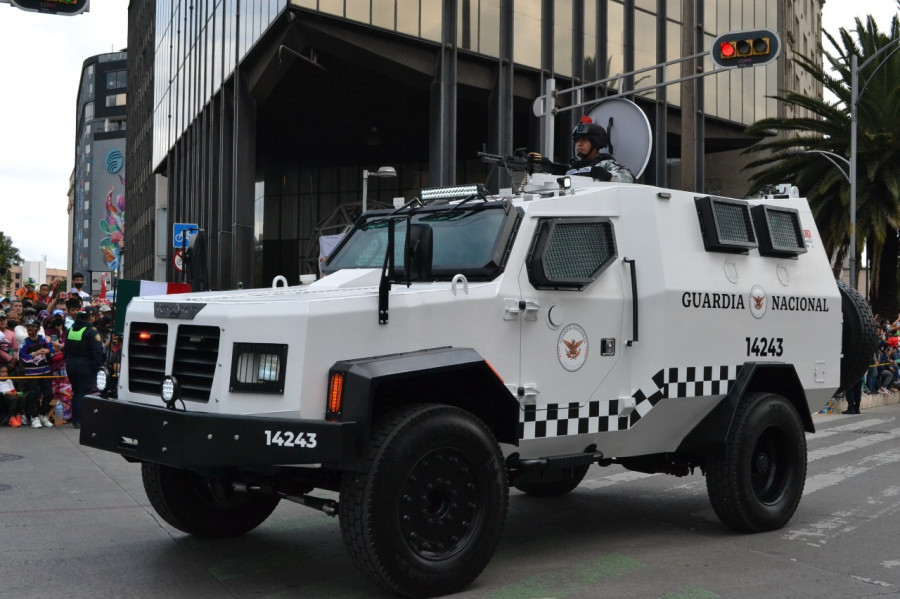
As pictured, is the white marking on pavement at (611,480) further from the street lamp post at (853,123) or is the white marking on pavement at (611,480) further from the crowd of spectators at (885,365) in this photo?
the street lamp post at (853,123)

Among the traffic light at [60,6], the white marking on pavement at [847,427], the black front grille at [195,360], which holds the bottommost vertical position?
the white marking on pavement at [847,427]

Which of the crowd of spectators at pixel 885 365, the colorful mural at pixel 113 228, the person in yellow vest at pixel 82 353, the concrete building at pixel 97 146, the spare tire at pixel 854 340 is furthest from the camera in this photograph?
the concrete building at pixel 97 146

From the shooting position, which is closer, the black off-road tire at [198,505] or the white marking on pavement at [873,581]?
the white marking on pavement at [873,581]

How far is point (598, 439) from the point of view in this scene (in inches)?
279

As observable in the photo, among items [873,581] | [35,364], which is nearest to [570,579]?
[873,581]

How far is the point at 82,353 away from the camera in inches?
599

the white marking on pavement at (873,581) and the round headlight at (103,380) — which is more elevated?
the round headlight at (103,380)

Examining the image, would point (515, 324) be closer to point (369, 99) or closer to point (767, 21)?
point (369, 99)

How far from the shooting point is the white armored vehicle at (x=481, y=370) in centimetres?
564

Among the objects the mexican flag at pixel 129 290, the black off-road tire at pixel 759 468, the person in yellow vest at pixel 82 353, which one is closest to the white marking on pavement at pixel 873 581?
the black off-road tire at pixel 759 468

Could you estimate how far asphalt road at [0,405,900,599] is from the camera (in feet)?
20.5

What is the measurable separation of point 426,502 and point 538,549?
5.84 ft

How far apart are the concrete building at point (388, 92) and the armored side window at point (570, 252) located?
10966mm

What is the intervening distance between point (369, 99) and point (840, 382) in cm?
2922
